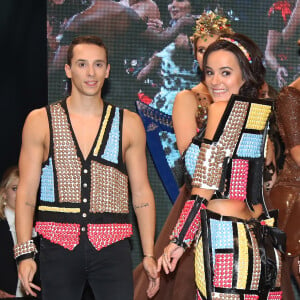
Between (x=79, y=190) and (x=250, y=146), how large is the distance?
910 millimetres

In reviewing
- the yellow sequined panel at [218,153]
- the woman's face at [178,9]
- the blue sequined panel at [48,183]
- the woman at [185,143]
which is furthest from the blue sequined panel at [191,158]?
the woman's face at [178,9]

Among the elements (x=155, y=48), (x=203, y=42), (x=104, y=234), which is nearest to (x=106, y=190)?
(x=104, y=234)

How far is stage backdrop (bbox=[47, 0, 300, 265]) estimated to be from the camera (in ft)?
22.9

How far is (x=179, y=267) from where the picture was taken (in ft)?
16.3

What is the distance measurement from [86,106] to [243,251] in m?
1.20

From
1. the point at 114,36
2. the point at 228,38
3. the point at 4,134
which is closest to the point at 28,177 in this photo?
the point at 228,38

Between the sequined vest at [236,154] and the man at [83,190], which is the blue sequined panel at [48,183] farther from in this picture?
the sequined vest at [236,154]

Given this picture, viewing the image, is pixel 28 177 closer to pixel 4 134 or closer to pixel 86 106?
pixel 86 106

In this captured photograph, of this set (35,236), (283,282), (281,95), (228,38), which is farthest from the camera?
(35,236)

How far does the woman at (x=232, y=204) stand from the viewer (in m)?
3.38

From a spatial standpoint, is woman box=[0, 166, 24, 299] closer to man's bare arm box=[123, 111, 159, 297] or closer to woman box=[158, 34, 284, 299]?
man's bare arm box=[123, 111, 159, 297]

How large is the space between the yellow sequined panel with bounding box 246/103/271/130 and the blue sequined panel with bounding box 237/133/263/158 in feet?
0.14

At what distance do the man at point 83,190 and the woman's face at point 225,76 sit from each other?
0.59 metres

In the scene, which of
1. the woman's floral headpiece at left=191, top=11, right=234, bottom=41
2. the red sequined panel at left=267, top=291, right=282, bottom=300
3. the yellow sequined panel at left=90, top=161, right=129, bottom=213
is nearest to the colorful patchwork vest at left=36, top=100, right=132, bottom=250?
the yellow sequined panel at left=90, top=161, right=129, bottom=213
